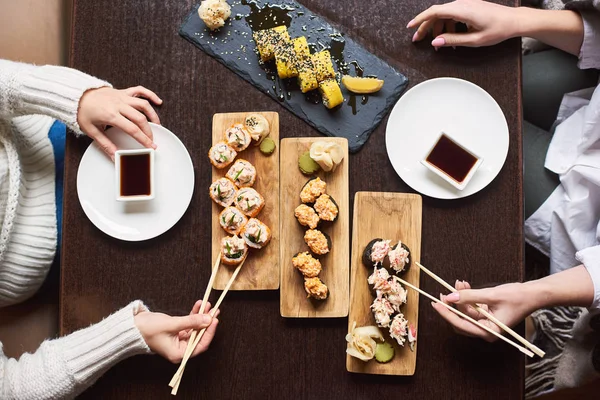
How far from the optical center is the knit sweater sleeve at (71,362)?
69.2 inches

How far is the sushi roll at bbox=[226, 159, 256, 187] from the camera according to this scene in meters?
1.88

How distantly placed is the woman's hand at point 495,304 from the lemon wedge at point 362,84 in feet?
2.68

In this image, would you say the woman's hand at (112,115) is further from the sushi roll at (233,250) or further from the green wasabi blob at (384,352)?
the green wasabi blob at (384,352)

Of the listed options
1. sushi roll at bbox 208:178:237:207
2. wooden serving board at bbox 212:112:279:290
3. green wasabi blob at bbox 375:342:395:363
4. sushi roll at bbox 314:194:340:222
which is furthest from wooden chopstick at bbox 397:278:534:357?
sushi roll at bbox 208:178:237:207

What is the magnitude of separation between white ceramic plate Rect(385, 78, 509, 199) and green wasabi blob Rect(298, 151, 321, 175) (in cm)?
29

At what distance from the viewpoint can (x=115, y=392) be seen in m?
1.87

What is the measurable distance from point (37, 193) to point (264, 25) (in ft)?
3.66

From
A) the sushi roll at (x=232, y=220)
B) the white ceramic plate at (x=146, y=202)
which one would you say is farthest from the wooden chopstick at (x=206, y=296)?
the white ceramic plate at (x=146, y=202)

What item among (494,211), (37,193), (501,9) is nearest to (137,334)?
(37,193)

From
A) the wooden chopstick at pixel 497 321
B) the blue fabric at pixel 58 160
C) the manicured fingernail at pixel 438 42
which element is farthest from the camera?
the blue fabric at pixel 58 160

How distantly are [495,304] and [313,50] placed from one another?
1162mm

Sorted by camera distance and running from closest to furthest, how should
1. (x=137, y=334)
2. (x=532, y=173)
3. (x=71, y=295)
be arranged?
(x=137, y=334) → (x=71, y=295) → (x=532, y=173)

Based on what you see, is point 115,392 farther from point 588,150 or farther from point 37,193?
point 588,150

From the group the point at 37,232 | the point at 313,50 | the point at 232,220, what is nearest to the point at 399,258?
the point at 232,220
